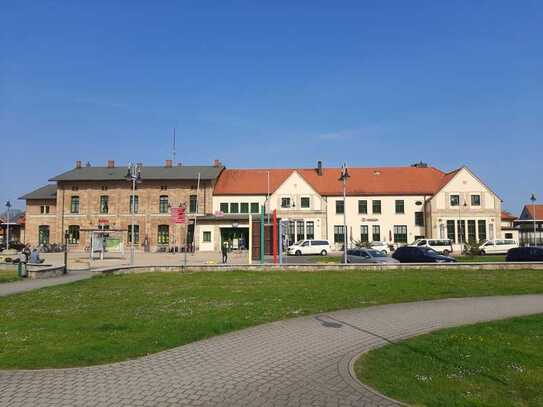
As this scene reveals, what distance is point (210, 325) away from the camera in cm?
971

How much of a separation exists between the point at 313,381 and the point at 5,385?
4.02 m

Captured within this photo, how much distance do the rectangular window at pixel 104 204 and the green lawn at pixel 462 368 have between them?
5549 centimetres

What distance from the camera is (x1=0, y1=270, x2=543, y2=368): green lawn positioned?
26.0ft

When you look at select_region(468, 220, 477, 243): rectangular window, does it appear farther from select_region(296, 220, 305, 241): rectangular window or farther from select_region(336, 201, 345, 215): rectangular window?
select_region(296, 220, 305, 241): rectangular window

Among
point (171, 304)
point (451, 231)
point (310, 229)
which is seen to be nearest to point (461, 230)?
point (451, 231)

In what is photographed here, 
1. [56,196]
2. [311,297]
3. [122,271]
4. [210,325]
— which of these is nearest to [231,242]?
[56,196]

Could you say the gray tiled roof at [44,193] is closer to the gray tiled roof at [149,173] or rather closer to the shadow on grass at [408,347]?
the gray tiled roof at [149,173]

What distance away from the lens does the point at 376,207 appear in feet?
188

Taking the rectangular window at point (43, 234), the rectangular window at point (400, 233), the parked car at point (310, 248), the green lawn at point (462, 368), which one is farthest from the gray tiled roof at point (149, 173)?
the green lawn at point (462, 368)

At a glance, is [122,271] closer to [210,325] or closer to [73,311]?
[73,311]

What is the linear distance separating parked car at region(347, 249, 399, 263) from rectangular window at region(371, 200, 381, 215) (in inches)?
1118

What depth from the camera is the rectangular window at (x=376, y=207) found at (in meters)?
57.2

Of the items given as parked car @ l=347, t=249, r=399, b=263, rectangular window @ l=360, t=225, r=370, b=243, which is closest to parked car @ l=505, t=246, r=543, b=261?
parked car @ l=347, t=249, r=399, b=263

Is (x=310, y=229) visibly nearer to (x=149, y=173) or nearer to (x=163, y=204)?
(x=163, y=204)
